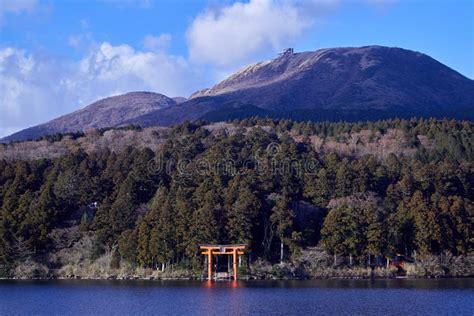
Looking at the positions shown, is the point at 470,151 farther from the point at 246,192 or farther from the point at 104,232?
the point at 104,232

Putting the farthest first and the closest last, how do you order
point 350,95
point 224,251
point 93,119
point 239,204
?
point 93,119
point 350,95
point 239,204
point 224,251

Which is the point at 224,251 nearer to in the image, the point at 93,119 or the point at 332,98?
the point at 332,98

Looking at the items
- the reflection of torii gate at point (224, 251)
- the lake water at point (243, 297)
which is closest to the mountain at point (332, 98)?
the reflection of torii gate at point (224, 251)

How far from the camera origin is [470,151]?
7362 cm

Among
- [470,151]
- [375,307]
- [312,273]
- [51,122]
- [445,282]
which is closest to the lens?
[375,307]

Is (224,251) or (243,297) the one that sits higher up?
(224,251)

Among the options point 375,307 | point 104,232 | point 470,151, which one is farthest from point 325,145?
point 375,307

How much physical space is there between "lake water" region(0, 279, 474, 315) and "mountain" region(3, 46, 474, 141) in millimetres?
89653

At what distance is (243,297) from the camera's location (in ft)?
132

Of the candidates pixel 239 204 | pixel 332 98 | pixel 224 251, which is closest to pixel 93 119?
pixel 332 98

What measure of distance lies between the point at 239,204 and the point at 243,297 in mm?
17610

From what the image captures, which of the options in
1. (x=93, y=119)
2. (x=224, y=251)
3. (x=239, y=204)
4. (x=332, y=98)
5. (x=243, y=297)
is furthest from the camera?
(x=93, y=119)

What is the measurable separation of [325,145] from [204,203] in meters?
26.0

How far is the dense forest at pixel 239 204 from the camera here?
55.9 meters
